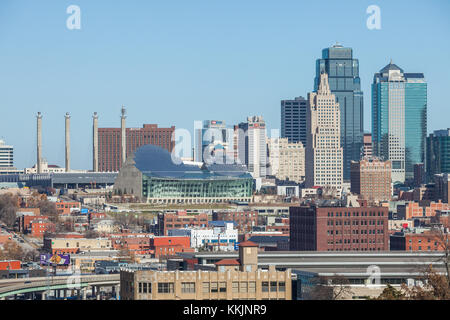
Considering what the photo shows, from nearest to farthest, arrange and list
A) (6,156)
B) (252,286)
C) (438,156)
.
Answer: (252,286), (6,156), (438,156)

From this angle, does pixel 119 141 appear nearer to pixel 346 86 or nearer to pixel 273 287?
pixel 346 86

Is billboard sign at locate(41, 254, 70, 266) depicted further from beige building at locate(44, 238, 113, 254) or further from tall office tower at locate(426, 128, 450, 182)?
tall office tower at locate(426, 128, 450, 182)

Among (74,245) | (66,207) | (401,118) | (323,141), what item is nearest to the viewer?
(74,245)

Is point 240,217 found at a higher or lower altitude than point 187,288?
lower

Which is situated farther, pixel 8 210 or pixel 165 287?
pixel 8 210

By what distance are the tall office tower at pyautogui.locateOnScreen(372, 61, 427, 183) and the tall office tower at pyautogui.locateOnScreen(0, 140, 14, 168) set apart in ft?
147

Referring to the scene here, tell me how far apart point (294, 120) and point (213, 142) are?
21.7 m

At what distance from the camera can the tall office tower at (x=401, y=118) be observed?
150 meters

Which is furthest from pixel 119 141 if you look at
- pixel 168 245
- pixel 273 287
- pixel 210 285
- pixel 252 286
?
pixel 210 285

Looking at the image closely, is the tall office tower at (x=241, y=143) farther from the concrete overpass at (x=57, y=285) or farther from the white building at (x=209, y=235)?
the concrete overpass at (x=57, y=285)

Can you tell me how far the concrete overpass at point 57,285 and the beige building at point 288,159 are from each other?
343ft

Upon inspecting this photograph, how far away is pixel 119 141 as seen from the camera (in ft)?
396

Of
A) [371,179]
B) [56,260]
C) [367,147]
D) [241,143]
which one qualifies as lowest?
[56,260]

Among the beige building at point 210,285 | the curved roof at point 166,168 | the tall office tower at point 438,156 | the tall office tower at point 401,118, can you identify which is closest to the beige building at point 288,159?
the tall office tower at point 401,118
